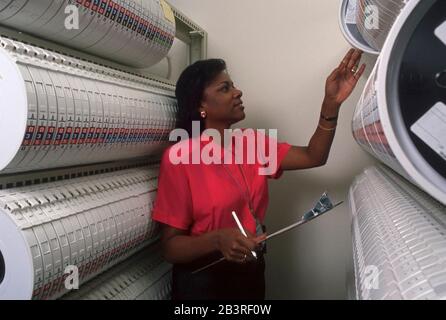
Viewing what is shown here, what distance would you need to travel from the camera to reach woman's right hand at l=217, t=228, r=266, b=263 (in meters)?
1.05

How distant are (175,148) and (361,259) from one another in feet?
2.56

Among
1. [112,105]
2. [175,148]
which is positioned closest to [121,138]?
[112,105]

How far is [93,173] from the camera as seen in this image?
1.22m

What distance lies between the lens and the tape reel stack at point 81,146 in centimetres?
78

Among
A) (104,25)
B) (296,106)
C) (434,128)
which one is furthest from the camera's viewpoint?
(296,106)

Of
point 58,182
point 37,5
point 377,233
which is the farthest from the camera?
point 58,182

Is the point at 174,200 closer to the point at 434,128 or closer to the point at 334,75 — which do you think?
the point at 334,75

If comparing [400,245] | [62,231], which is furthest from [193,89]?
[400,245]

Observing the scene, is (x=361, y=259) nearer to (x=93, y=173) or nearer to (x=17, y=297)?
(x=17, y=297)

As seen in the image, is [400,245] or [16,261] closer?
[400,245]

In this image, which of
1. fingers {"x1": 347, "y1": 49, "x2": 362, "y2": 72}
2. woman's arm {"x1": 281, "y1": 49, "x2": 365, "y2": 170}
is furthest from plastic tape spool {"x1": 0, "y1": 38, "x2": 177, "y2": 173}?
fingers {"x1": 347, "y1": 49, "x2": 362, "y2": 72}

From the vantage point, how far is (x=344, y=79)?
1.35 meters

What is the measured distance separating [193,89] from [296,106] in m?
0.58

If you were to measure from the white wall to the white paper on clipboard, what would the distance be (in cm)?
127
